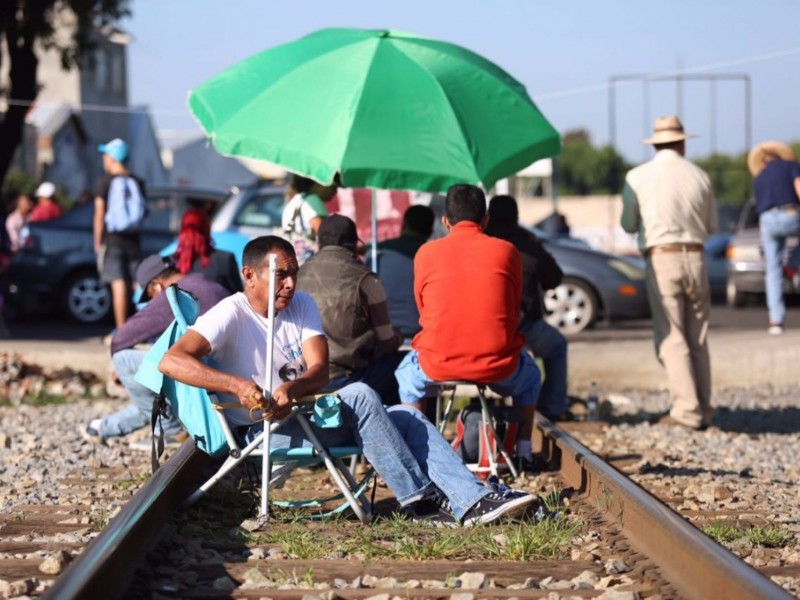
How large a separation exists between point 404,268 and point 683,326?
228 centimetres

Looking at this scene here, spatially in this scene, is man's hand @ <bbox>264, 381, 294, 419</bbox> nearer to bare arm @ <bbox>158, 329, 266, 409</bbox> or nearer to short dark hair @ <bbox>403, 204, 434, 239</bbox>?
bare arm @ <bbox>158, 329, 266, 409</bbox>

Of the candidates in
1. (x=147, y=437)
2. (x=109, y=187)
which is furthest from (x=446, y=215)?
(x=109, y=187)

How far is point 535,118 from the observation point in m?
10.0

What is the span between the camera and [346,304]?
329 inches

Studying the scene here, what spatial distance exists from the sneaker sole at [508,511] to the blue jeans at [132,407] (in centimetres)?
300

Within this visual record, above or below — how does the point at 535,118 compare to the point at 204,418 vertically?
above

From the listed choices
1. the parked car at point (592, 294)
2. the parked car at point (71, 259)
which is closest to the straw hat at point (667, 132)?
the parked car at point (592, 294)

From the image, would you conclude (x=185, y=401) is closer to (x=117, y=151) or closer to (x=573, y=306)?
(x=117, y=151)

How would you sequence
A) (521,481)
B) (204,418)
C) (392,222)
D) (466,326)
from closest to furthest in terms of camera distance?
(204,418)
(466,326)
(521,481)
(392,222)

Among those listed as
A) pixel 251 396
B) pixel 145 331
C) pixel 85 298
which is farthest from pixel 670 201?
pixel 85 298

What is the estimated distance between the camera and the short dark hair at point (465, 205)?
8000 mm

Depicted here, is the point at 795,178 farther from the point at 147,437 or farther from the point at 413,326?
the point at 147,437

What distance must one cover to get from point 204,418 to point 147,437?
360 centimetres

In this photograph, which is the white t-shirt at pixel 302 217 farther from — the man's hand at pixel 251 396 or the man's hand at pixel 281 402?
the man's hand at pixel 251 396
